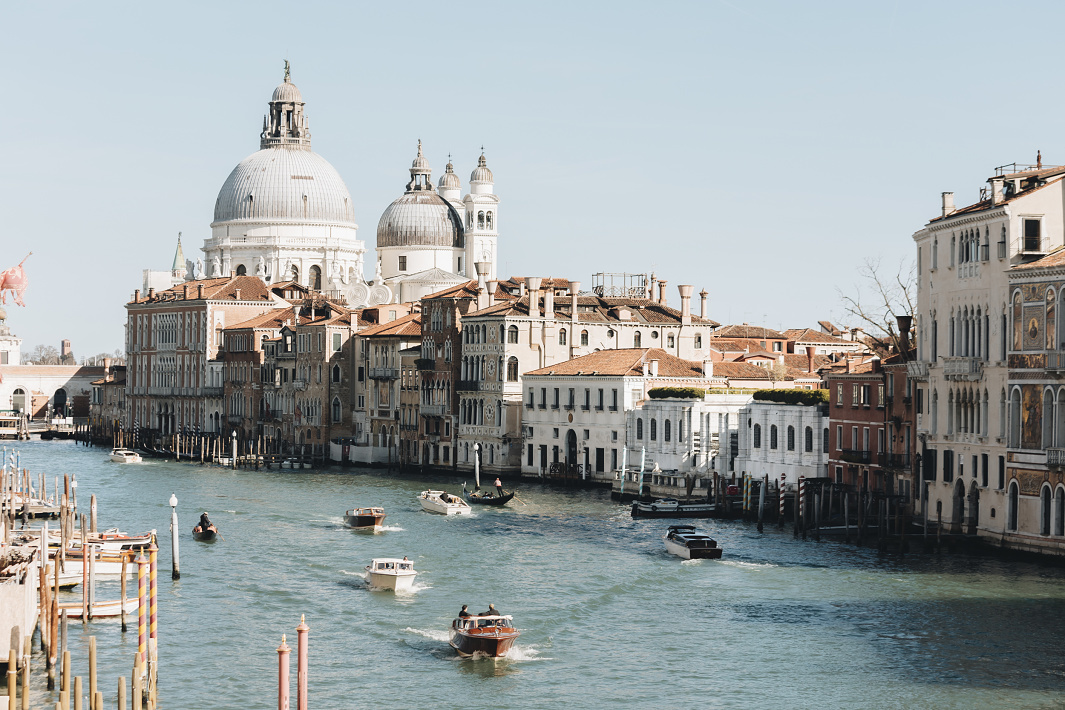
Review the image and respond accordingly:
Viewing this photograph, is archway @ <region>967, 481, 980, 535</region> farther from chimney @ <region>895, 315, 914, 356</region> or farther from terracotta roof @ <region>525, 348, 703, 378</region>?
terracotta roof @ <region>525, 348, 703, 378</region>

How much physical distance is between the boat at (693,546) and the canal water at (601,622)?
337mm

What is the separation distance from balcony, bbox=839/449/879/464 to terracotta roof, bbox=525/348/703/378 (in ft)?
37.7

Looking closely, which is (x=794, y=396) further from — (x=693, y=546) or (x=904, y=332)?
(x=693, y=546)

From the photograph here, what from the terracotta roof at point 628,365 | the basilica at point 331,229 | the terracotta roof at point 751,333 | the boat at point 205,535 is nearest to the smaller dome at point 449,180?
the basilica at point 331,229

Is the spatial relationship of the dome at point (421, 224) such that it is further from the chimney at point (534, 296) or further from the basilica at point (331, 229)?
the chimney at point (534, 296)

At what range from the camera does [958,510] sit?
35.8m

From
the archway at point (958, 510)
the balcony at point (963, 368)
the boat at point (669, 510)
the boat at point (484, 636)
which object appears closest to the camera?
the boat at point (484, 636)

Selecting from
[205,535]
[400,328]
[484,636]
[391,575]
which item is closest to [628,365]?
[400,328]

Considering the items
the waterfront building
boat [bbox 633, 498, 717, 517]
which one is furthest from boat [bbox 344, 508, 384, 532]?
the waterfront building

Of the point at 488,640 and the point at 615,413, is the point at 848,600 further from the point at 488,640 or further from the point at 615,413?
the point at 615,413

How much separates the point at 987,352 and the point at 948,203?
4.52 metres

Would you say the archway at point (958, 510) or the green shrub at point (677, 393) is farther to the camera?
the green shrub at point (677, 393)

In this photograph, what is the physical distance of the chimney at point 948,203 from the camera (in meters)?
37.8

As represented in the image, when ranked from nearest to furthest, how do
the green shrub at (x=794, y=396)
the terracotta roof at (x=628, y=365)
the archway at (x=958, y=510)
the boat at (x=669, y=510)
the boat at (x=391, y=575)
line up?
the boat at (x=391, y=575)
the archway at (x=958, y=510)
the boat at (x=669, y=510)
the green shrub at (x=794, y=396)
the terracotta roof at (x=628, y=365)
